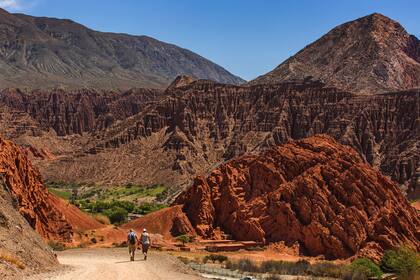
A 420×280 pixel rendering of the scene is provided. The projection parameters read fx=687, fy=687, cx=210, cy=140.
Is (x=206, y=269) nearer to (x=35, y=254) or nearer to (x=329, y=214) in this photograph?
(x=329, y=214)

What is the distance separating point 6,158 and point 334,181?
75.4ft

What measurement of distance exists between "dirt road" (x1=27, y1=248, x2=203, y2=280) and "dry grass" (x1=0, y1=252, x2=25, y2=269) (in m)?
0.52

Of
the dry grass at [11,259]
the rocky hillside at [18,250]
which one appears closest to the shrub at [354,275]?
the rocky hillside at [18,250]

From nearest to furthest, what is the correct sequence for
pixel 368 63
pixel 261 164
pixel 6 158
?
A: pixel 6 158 < pixel 261 164 < pixel 368 63

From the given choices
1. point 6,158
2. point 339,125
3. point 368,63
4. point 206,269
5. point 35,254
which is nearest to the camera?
point 35,254

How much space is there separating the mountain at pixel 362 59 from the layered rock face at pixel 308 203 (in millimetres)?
101430

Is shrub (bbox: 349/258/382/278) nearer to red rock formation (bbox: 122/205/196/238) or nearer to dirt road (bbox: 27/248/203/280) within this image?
red rock formation (bbox: 122/205/196/238)

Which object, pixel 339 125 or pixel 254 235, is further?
pixel 339 125

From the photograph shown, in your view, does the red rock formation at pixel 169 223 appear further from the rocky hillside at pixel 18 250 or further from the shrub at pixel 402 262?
the rocky hillside at pixel 18 250

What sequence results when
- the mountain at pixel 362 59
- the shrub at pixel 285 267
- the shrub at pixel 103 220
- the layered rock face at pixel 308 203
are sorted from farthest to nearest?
the mountain at pixel 362 59, the shrub at pixel 103 220, the layered rock face at pixel 308 203, the shrub at pixel 285 267

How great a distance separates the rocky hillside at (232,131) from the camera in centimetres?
12706

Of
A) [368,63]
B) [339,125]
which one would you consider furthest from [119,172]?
[368,63]

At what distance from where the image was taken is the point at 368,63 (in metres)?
167

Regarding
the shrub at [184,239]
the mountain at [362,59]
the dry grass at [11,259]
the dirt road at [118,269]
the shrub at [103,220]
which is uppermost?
the mountain at [362,59]
